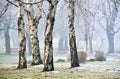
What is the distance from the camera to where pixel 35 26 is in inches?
1100

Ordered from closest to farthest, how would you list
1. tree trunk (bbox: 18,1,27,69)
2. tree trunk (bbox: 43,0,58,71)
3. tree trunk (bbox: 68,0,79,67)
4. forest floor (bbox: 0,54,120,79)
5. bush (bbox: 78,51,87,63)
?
forest floor (bbox: 0,54,120,79) < tree trunk (bbox: 43,0,58,71) < tree trunk (bbox: 18,1,27,69) < tree trunk (bbox: 68,0,79,67) < bush (bbox: 78,51,87,63)

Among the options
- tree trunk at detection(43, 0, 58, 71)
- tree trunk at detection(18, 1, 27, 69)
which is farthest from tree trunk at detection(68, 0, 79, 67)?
tree trunk at detection(43, 0, 58, 71)

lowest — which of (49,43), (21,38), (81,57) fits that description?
(81,57)

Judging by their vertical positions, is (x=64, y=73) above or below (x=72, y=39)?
below

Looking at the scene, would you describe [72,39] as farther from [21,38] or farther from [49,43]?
[49,43]

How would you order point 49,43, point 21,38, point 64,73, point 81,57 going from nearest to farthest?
1. point 64,73
2. point 49,43
3. point 21,38
4. point 81,57

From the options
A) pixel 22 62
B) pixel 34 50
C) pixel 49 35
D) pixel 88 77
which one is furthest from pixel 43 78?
pixel 34 50

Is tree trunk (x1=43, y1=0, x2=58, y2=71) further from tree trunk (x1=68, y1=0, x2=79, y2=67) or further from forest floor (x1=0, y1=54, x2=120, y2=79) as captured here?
tree trunk (x1=68, y1=0, x2=79, y2=67)

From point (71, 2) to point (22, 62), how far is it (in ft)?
18.0

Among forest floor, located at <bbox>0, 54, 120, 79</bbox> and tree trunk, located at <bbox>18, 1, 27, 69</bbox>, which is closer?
forest floor, located at <bbox>0, 54, 120, 79</bbox>

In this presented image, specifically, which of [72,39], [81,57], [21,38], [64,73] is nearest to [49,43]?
[64,73]

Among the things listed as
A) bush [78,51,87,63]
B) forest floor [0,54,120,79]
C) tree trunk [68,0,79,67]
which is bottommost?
forest floor [0,54,120,79]

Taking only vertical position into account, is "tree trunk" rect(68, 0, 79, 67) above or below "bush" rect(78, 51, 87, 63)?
above

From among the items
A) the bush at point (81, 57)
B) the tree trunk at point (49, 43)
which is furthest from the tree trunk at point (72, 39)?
the bush at point (81, 57)
